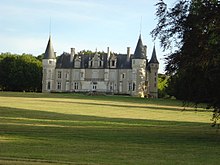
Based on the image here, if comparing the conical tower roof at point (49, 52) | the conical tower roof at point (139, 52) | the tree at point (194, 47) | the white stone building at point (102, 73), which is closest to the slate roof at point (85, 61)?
the white stone building at point (102, 73)

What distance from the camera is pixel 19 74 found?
105 meters

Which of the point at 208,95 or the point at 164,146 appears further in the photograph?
the point at 208,95

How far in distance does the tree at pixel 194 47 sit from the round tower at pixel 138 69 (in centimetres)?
8532

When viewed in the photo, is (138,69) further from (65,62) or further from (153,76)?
(65,62)

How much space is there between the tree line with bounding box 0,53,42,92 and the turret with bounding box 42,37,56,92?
263cm

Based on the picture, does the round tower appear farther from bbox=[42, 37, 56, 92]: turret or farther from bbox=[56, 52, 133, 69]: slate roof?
bbox=[42, 37, 56, 92]: turret

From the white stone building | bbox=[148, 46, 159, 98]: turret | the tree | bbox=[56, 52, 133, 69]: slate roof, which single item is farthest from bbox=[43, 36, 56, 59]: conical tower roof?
the tree

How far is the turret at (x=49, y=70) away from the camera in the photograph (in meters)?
110

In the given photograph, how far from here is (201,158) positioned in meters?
13.1

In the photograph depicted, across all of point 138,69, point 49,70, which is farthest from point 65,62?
point 138,69

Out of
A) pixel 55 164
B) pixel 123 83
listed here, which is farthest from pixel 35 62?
pixel 55 164

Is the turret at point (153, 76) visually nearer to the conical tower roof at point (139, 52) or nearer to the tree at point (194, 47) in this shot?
the conical tower roof at point (139, 52)

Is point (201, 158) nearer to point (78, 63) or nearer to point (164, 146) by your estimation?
point (164, 146)

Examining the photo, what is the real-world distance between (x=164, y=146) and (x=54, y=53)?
324 feet
